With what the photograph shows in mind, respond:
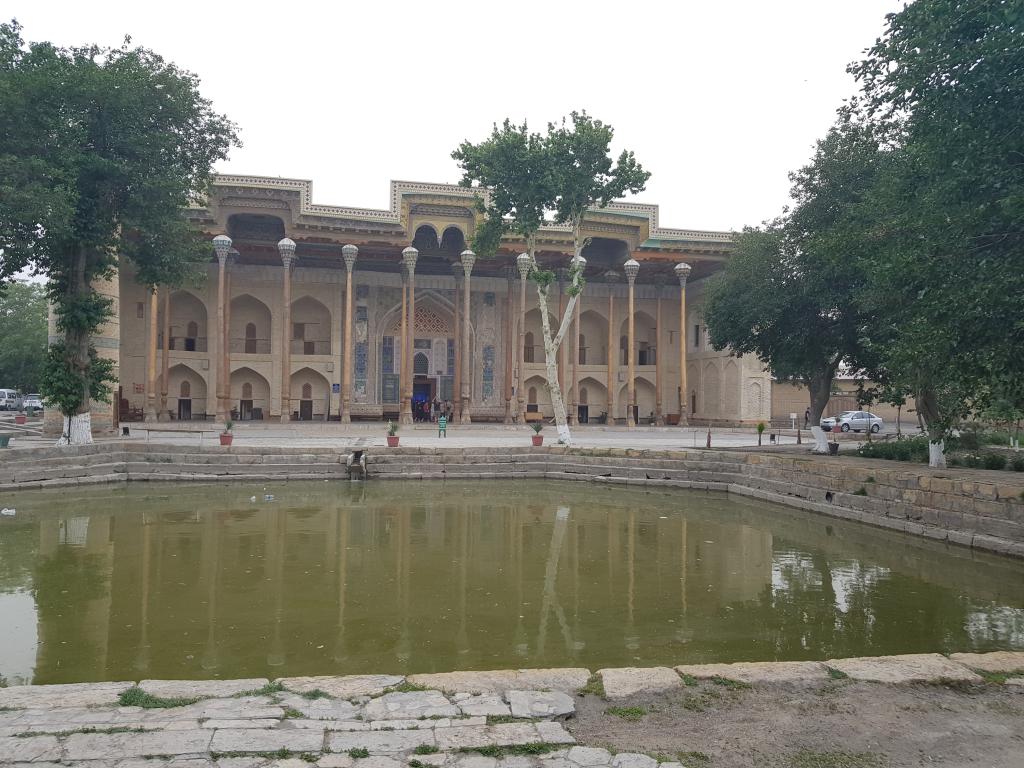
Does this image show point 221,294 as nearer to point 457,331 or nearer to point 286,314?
point 286,314

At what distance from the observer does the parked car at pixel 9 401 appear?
3936 cm

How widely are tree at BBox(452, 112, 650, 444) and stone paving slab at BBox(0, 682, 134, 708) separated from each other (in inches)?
637

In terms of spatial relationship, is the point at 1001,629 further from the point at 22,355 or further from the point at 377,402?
the point at 22,355

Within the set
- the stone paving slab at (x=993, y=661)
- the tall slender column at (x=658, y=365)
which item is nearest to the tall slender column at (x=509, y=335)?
the tall slender column at (x=658, y=365)

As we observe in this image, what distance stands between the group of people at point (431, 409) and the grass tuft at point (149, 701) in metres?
28.9

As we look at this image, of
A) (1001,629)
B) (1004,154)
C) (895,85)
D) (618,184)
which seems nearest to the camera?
(1001,629)

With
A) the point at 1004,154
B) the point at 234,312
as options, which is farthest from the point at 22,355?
the point at 1004,154

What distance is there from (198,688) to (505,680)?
165 centimetres

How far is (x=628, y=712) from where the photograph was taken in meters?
3.47

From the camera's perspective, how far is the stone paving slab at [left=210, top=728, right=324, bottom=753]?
9.90ft

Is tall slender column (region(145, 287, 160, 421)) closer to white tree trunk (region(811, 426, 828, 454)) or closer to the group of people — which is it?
the group of people

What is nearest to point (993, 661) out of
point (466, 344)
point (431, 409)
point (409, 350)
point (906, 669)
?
point (906, 669)

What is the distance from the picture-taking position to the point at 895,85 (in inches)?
356

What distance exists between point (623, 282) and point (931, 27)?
2768 cm
